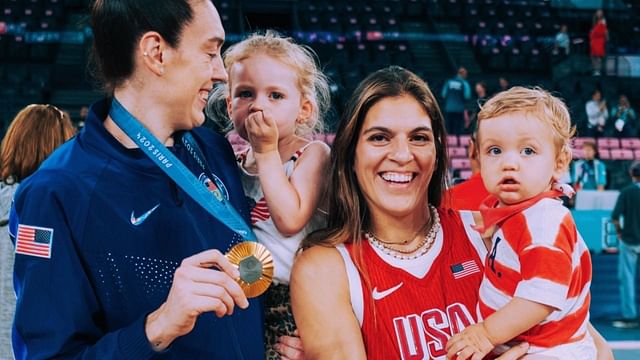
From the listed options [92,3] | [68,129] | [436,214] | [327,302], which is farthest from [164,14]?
[68,129]

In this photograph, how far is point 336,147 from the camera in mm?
1910

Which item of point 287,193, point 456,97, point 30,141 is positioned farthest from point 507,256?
point 456,97

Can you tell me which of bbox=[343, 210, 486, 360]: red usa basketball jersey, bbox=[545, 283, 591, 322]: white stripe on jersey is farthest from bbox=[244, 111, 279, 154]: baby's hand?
bbox=[545, 283, 591, 322]: white stripe on jersey

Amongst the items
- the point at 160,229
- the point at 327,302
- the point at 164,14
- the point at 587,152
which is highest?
the point at 164,14

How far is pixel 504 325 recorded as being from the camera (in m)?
1.73

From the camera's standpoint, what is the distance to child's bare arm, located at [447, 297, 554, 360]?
1.70m

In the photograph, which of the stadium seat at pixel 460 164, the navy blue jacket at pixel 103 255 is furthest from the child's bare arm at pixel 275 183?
the stadium seat at pixel 460 164

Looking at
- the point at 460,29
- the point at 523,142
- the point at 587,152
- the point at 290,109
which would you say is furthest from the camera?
the point at 460,29

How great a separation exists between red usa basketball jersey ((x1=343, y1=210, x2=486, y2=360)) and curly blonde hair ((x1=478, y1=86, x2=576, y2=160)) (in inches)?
Result: 13.4

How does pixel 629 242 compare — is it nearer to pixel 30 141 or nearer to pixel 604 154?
pixel 30 141

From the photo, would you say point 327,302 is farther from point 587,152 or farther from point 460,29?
point 460,29

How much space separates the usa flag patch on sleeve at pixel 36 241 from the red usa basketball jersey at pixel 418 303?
72cm

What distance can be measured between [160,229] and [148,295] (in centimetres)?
12

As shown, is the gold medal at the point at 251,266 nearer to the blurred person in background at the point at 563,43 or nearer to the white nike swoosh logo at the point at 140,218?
the white nike swoosh logo at the point at 140,218
